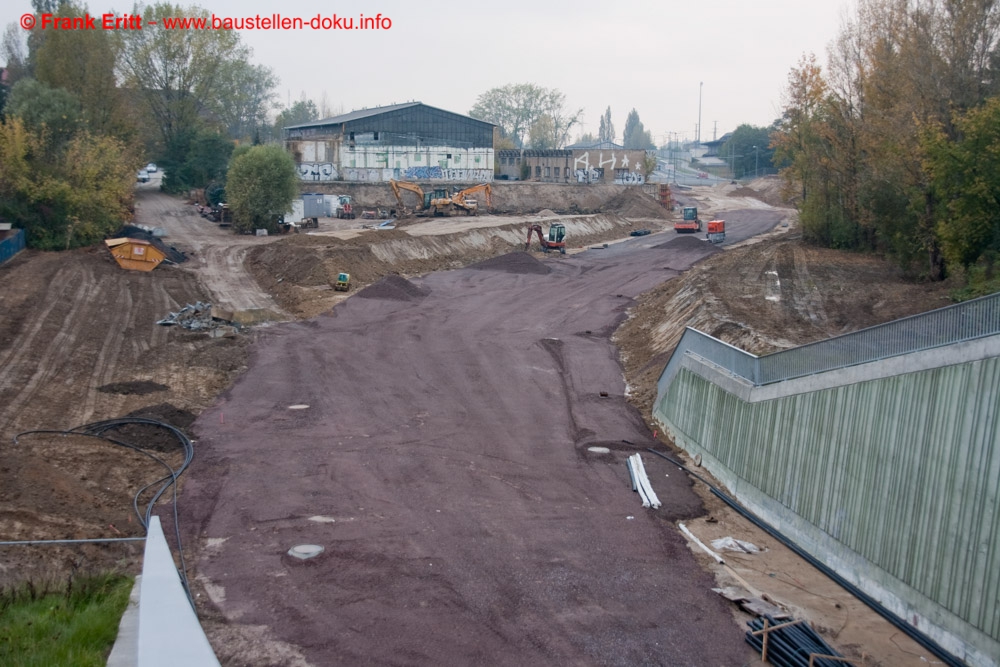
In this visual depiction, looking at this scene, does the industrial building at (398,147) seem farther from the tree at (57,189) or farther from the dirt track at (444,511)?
the dirt track at (444,511)

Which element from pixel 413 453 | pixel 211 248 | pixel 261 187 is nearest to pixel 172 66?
pixel 261 187

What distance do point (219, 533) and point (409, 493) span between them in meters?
4.00

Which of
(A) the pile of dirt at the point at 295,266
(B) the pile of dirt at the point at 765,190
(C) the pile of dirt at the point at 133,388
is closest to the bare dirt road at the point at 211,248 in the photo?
(A) the pile of dirt at the point at 295,266

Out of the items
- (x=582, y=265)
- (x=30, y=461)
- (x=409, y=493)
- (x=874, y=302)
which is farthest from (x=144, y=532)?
(x=582, y=265)

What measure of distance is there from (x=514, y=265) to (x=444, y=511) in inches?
1315

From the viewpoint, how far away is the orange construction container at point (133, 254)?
41906 millimetres

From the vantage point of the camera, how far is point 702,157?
17825 centimetres

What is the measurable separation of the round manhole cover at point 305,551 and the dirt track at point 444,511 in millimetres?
178

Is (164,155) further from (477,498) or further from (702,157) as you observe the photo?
(702,157)

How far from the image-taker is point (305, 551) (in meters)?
14.5

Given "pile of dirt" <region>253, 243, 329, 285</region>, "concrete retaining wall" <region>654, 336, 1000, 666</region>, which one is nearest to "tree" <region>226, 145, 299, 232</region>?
"pile of dirt" <region>253, 243, 329, 285</region>

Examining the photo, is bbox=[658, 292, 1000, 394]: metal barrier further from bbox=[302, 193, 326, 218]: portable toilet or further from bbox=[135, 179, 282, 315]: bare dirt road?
bbox=[302, 193, 326, 218]: portable toilet

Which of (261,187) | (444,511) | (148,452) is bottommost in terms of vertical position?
(444,511)

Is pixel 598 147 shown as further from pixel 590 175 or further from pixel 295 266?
pixel 295 266
